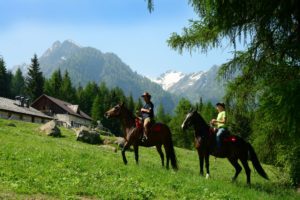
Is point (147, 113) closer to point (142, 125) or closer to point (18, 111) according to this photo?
point (142, 125)

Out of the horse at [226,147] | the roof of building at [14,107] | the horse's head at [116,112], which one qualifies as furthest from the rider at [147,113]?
the roof of building at [14,107]

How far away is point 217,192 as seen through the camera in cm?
1423

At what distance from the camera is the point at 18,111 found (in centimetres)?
8875

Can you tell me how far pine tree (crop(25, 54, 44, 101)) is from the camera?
132875 mm

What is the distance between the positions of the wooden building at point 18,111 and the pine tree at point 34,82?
118 ft

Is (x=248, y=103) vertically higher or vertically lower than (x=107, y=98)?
lower

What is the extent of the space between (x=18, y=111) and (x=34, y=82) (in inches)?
1812

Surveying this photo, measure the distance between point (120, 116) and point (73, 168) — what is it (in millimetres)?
5985

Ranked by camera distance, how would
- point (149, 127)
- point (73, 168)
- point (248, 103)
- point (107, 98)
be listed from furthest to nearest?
point (107, 98)
point (149, 127)
point (248, 103)
point (73, 168)

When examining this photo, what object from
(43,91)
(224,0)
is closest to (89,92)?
Answer: (43,91)

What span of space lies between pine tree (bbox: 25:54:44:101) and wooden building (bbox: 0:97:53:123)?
3591cm

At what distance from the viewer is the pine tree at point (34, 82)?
436ft

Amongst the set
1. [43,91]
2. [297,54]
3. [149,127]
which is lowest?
[149,127]

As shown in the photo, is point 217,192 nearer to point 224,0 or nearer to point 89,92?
point 224,0
